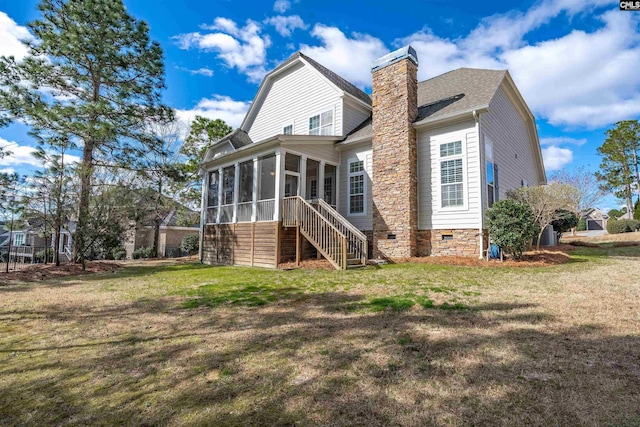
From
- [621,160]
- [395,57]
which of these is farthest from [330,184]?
[621,160]

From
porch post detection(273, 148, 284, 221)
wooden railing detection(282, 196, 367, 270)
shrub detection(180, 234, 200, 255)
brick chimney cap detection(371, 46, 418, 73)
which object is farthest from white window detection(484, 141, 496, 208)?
shrub detection(180, 234, 200, 255)

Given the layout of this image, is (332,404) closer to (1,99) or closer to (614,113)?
(1,99)

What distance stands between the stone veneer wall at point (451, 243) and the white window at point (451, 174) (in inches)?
38.4

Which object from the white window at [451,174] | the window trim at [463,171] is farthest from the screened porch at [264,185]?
the white window at [451,174]

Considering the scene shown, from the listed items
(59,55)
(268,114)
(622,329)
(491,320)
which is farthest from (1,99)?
(622,329)

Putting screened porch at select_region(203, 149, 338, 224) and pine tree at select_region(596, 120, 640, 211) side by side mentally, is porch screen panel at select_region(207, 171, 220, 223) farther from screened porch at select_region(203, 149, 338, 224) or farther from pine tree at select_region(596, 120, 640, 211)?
pine tree at select_region(596, 120, 640, 211)

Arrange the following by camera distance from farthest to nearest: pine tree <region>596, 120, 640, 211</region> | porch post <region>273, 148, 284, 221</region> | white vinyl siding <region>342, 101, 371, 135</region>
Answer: pine tree <region>596, 120, 640, 211</region> < white vinyl siding <region>342, 101, 371, 135</region> < porch post <region>273, 148, 284, 221</region>

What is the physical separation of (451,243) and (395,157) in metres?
3.62

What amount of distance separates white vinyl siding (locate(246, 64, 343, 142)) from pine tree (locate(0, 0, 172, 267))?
5.54 metres

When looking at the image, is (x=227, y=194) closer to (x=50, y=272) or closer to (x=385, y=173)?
(x=50, y=272)

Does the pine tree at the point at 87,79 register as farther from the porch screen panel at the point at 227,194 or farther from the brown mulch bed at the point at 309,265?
the brown mulch bed at the point at 309,265

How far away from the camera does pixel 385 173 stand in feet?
37.8

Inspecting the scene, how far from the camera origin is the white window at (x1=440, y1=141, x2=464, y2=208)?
34.5 feet

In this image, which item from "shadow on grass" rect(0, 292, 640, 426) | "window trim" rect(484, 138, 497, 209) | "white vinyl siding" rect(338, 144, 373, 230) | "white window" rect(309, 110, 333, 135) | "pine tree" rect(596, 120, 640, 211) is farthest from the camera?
"pine tree" rect(596, 120, 640, 211)
